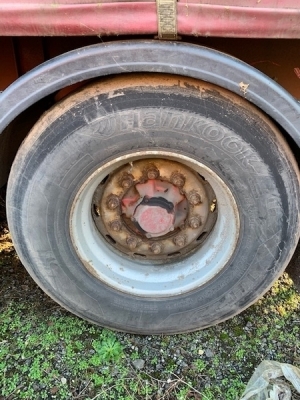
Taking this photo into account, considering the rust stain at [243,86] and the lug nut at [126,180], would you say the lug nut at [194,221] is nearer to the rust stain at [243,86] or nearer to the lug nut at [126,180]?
the lug nut at [126,180]

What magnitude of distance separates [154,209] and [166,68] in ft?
2.14

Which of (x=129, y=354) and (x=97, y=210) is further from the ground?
(x=97, y=210)

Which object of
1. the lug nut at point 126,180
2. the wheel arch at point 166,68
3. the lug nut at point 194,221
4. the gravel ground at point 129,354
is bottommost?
the gravel ground at point 129,354

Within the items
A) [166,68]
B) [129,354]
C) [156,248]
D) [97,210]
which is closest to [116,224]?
[97,210]

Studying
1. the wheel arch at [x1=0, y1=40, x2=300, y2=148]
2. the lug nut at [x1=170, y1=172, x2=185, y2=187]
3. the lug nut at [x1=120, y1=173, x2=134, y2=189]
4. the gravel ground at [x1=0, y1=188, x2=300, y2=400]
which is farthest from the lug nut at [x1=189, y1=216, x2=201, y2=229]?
the wheel arch at [x1=0, y1=40, x2=300, y2=148]

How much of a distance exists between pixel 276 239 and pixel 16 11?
1.35 m

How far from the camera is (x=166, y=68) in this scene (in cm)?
173

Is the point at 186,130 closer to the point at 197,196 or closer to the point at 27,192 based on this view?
the point at 197,196

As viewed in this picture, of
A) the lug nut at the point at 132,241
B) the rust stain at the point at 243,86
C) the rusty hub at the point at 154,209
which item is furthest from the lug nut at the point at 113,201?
the rust stain at the point at 243,86

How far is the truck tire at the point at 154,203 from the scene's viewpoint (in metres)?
1.88

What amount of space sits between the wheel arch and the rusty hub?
506 mm

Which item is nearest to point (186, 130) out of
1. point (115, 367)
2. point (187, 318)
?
point (187, 318)

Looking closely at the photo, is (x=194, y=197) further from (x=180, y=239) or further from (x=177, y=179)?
(x=180, y=239)

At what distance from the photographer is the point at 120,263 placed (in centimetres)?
232
